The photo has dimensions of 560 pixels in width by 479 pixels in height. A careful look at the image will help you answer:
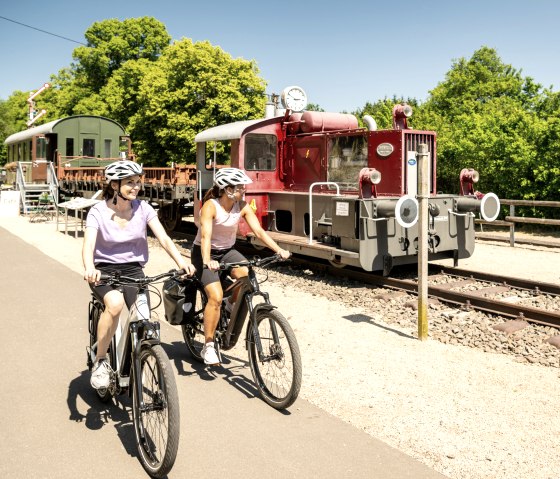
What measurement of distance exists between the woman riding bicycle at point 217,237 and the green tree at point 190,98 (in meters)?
30.5

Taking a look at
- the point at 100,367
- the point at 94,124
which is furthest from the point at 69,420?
the point at 94,124

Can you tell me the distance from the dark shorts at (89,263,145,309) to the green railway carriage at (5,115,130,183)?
77.5 ft

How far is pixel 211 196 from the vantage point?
5523mm

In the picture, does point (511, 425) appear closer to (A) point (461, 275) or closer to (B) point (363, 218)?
(B) point (363, 218)

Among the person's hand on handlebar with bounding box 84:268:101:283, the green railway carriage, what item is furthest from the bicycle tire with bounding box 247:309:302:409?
the green railway carriage

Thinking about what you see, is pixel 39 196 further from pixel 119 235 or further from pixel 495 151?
pixel 119 235

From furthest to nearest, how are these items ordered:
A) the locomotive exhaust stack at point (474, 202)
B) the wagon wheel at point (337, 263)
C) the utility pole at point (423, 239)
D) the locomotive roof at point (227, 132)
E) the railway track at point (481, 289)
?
the locomotive roof at point (227, 132) → the wagon wheel at point (337, 263) → the locomotive exhaust stack at point (474, 202) → the railway track at point (481, 289) → the utility pole at point (423, 239)

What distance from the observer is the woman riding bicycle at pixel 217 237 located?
→ 5277mm

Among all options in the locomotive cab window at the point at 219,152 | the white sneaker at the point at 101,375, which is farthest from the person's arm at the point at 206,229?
the locomotive cab window at the point at 219,152

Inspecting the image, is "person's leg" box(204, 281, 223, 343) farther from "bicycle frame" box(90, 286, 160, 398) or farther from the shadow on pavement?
"bicycle frame" box(90, 286, 160, 398)

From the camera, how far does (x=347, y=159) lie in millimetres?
11367

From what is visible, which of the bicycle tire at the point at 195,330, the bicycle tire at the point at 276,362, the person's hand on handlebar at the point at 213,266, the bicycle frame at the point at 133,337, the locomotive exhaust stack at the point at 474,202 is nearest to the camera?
the bicycle frame at the point at 133,337

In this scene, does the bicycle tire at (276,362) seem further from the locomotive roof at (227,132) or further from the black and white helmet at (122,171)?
the locomotive roof at (227,132)

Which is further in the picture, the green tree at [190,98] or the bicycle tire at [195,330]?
the green tree at [190,98]
